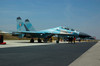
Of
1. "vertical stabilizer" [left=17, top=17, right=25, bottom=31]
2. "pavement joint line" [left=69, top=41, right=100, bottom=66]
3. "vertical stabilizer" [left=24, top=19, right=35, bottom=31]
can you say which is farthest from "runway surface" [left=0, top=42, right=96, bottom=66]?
"vertical stabilizer" [left=24, top=19, right=35, bottom=31]

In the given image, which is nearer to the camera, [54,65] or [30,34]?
[54,65]

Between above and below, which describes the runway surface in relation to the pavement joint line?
above

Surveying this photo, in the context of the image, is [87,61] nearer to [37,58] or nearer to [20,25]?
[37,58]

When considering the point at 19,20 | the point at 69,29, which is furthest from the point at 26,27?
the point at 69,29

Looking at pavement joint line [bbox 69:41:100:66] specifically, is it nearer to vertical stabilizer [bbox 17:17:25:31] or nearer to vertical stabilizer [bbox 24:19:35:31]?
vertical stabilizer [bbox 17:17:25:31]

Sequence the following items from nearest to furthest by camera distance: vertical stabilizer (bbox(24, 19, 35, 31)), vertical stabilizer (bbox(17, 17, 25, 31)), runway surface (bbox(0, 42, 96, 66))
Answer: runway surface (bbox(0, 42, 96, 66)) → vertical stabilizer (bbox(17, 17, 25, 31)) → vertical stabilizer (bbox(24, 19, 35, 31))

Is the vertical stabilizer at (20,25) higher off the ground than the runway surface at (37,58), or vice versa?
the vertical stabilizer at (20,25)

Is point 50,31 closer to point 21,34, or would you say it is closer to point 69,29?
point 69,29

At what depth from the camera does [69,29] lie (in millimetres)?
31062

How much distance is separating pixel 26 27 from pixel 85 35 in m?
13.8

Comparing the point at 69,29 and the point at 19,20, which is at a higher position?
the point at 19,20

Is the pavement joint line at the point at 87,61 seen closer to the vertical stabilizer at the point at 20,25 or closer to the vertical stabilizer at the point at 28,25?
the vertical stabilizer at the point at 20,25

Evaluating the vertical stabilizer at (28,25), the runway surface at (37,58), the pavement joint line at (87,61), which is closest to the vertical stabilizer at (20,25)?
the vertical stabilizer at (28,25)

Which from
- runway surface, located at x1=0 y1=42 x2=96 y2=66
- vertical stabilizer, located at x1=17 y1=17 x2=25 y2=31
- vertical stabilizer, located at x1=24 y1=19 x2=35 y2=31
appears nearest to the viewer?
runway surface, located at x1=0 y1=42 x2=96 y2=66
